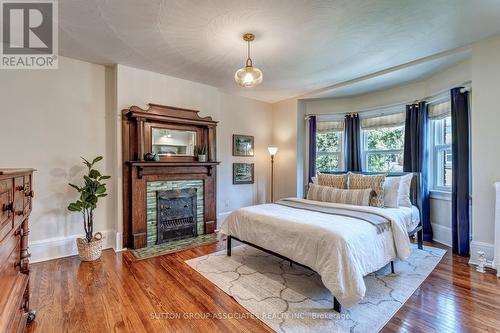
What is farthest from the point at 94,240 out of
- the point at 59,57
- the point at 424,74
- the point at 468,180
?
the point at 424,74

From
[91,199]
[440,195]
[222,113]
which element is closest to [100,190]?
[91,199]

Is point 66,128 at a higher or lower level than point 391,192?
higher

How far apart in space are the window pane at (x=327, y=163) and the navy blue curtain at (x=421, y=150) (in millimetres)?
1349

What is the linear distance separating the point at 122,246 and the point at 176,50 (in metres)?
2.77

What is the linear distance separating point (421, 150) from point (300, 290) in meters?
2.97

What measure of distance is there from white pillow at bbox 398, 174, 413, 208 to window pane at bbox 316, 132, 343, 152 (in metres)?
1.72

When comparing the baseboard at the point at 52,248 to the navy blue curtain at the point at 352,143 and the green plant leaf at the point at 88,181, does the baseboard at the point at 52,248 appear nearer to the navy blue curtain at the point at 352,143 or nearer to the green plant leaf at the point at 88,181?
the green plant leaf at the point at 88,181

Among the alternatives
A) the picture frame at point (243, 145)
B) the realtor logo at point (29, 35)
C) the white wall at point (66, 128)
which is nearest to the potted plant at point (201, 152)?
the white wall at point (66, 128)

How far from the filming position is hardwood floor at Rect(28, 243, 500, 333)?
184cm

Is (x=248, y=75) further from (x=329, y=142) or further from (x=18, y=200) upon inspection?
(x=329, y=142)

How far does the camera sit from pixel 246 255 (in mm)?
3238

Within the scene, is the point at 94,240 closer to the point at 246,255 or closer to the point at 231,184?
the point at 246,255

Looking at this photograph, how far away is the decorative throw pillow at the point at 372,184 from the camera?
3255 millimetres

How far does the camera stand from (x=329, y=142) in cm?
515
